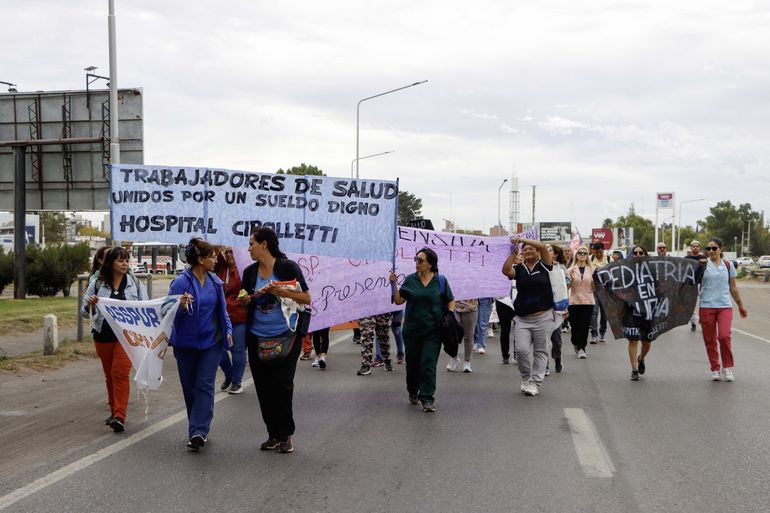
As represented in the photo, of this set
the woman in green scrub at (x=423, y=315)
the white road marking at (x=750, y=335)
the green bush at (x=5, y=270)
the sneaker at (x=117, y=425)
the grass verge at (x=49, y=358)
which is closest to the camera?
the sneaker at (x=117, y=425)

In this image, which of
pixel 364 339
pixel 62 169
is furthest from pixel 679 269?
pixel 62 169

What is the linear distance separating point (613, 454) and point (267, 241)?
3.19 meters

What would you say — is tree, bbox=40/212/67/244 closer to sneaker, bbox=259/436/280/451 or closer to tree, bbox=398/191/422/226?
tree, bbox=398/191/422/226

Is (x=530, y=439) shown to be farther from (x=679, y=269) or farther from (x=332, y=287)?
(x=679, y=269)

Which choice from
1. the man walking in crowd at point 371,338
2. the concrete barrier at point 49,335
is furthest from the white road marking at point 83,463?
the concrete barrier at point 49,335

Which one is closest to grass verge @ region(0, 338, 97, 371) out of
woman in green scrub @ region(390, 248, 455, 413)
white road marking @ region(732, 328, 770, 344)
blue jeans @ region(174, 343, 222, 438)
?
blue jeans @ region(174, 343, 222, 438)

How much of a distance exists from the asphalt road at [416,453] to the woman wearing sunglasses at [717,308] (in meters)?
0.37

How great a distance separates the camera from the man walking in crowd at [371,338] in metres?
11.6

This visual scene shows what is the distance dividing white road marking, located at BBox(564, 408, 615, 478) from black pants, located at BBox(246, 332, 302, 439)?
2297mm

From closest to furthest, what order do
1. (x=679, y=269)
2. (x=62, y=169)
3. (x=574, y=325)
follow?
(x=679, y=269), (x=574, y=325), (x=62, y=169)

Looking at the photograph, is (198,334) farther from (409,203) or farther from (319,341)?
(409,203)

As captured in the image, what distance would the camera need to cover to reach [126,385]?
7.84 m

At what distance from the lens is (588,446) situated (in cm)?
707

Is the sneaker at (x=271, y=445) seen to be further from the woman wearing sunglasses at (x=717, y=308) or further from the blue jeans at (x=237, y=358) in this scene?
the woman wearing sunglasses at (x=717, y=308)
